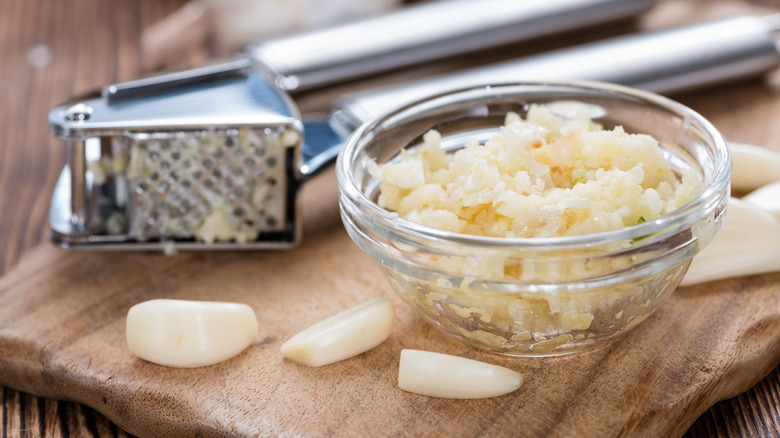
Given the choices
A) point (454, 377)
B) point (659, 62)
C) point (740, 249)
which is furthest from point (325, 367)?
point (659, 62)

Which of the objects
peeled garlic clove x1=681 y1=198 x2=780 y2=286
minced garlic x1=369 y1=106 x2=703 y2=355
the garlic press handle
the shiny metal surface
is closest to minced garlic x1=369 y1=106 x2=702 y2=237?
minced garlic x1=369 y1=106 x2=703 y2=355

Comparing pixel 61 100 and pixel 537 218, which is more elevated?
pixel 537 218

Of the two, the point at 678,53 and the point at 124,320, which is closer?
the point at 124,320

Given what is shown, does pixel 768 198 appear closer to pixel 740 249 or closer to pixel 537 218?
pixel 740 249

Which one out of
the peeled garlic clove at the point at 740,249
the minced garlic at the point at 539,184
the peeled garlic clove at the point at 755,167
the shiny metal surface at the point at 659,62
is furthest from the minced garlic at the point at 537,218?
the shiny metal surface at the point at 659,62

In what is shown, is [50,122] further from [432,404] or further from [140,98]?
[432,404]

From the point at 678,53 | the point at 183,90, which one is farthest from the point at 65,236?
the point at 678,53

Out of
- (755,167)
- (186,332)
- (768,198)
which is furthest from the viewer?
(755,167)
